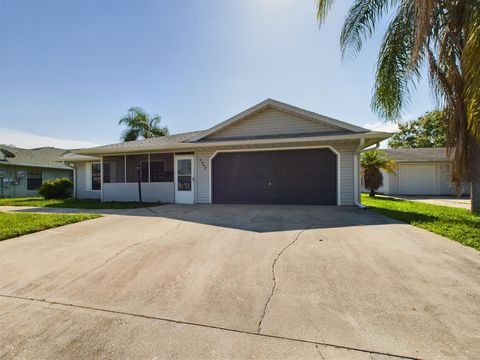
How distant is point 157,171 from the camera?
37.2ft

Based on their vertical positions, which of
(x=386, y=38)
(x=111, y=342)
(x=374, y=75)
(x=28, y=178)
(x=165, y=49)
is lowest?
(x=111, y=342)

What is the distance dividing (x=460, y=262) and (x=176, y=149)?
1006 cm

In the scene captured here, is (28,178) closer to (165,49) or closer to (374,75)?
(165,49)

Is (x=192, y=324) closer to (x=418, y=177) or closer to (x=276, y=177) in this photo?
(x=276, y=177)

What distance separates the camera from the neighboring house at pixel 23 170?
16.5m

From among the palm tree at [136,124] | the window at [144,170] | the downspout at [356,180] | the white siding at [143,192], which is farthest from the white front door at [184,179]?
the palm tree at [136,124]

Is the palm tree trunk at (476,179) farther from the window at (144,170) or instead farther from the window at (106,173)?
the window at (106,173)

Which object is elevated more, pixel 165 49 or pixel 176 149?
pixel 165 49

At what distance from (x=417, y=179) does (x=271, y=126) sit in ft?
45.6

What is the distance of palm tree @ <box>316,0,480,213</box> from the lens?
20.2ft

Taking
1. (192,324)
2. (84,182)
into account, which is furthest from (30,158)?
(192,324)

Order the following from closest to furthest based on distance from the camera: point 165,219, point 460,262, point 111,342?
point 111,342, point 460,262, point 165,219

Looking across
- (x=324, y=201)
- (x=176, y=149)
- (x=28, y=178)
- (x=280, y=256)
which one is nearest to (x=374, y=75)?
(x=324, y=201)

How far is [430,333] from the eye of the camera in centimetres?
192
